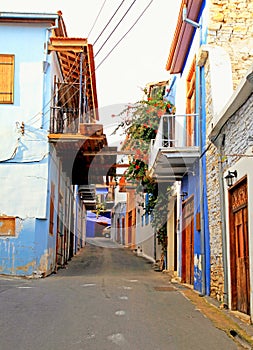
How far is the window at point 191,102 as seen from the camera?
12.8 meters

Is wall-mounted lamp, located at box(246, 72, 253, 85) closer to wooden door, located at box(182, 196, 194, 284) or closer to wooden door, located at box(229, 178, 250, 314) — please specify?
wooden door, located at box(229, 178, 250, 314)

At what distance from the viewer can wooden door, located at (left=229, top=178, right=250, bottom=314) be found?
315 inches

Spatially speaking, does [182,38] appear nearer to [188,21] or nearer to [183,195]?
[188,21]

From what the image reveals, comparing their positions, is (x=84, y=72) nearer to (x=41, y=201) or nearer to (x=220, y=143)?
(x=41, y=201)

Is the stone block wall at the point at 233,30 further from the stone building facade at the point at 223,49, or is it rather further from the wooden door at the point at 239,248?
Result: the wooden door at the point at 239,248

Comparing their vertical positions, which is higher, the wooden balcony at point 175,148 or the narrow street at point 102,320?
the wooden balcony at point 175,148

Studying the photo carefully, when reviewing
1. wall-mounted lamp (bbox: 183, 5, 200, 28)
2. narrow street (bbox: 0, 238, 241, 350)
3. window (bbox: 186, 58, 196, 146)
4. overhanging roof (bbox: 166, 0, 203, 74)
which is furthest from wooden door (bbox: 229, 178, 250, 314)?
overhanging roof (bbox: 166, 0, 203, 74)

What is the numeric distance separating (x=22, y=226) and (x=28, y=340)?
8.69 metres

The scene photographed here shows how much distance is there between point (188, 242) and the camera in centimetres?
1390

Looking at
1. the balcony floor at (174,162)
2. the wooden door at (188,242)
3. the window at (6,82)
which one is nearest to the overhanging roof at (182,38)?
the balcony floor at (174,162)

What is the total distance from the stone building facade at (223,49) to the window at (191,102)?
Result: 4.93 feet

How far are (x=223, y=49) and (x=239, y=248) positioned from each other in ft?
15.2

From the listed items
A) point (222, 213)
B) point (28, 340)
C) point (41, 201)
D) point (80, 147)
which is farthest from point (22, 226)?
point (28, 340)

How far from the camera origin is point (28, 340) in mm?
6113
